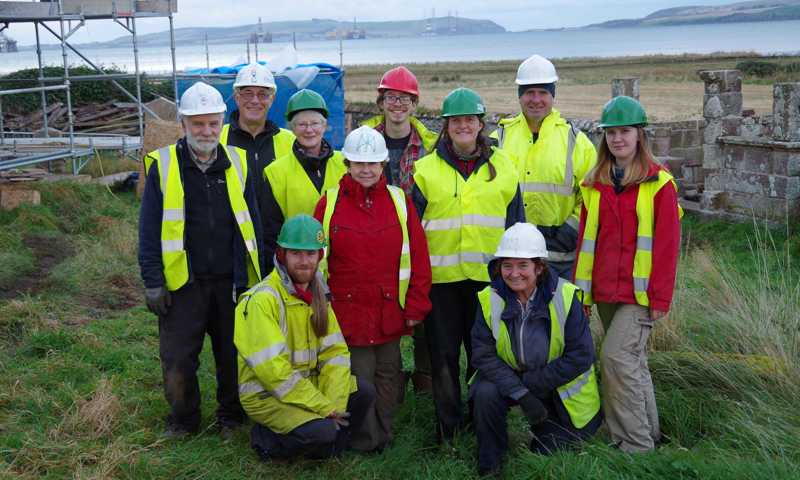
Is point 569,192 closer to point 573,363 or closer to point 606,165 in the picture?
point 606,165

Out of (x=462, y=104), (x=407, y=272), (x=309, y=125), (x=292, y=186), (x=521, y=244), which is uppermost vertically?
(x=462, y=104)

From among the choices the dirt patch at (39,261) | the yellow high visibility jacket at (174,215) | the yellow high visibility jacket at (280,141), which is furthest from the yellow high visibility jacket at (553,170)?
the dirt patch at (39,261)

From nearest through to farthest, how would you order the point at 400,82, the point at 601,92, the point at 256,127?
the point at 400,82
the point at 256,127
the point at 601,92

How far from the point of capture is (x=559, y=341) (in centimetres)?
473

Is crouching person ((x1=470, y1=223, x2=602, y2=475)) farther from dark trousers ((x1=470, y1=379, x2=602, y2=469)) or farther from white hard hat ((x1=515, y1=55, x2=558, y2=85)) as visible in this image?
white hard hat ((x1=515, y1=55, x2=558, y2=85))

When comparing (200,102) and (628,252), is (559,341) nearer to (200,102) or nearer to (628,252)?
(628,252)

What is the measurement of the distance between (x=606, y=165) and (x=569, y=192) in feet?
1.99

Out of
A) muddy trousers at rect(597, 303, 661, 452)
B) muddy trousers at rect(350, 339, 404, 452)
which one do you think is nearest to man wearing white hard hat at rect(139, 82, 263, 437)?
muddy trousers at rect(350, 339, 404, 452)

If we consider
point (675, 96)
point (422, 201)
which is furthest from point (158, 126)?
point (675, 96)

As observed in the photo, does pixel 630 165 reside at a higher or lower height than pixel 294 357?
higher

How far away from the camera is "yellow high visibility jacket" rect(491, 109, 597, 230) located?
5.39 meters

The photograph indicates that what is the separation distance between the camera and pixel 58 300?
8023 millimetres

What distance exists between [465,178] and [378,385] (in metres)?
1.30

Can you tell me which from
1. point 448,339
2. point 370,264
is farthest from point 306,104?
point 448,339
